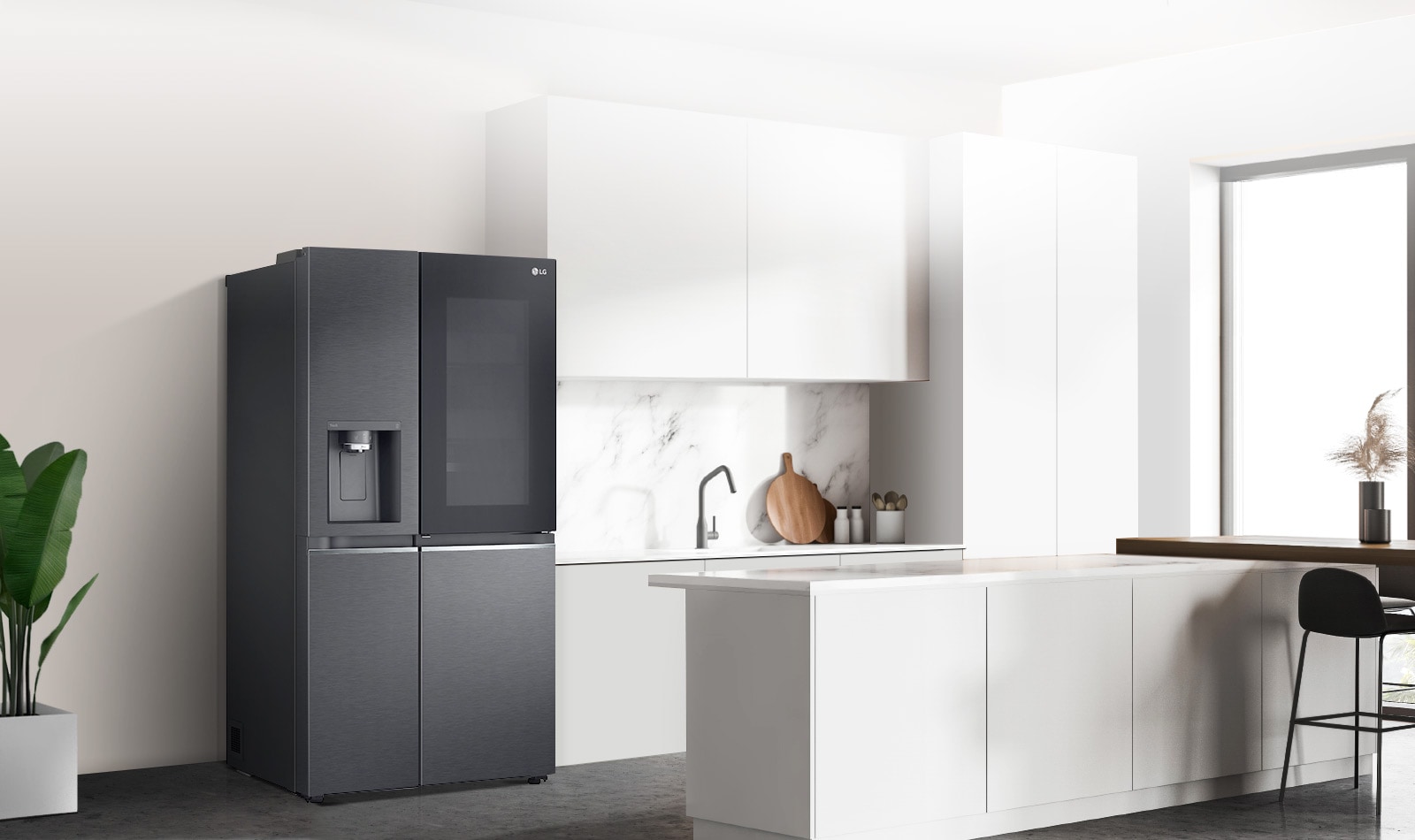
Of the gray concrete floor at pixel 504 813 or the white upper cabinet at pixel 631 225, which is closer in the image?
the gray concrete floor at pixel 504 813

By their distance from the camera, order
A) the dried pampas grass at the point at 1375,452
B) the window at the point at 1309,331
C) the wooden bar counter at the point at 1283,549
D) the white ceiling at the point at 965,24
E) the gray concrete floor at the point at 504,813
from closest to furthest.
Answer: the gray concrete floor at the point at 504,813, the wooden bar counter at the point at 1283,549, the dried pampas grass at the point at 1375,452, the white ceiling at the point at 965,24, the window at the point at 1309,331

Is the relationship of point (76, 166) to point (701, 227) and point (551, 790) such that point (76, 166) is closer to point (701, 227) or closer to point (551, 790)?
point (701, 227)

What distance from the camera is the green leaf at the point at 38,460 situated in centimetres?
481

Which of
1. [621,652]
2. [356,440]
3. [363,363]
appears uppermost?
[363,363]

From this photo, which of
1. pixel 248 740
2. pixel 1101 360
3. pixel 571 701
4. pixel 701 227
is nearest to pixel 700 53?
pixel 701 227

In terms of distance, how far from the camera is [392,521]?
4.99m

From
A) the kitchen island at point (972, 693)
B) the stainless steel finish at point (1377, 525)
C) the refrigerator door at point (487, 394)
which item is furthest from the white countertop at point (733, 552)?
the stainless steel finish at point (1377, 525)

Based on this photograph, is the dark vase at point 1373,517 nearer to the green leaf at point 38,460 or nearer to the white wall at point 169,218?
the white wall at point 169,218

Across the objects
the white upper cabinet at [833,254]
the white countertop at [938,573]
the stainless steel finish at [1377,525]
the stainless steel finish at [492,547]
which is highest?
the white upper cabinet at [833,254]

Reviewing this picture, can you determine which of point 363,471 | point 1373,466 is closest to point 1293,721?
point 1373,466

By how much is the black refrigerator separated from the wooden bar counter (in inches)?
81.4

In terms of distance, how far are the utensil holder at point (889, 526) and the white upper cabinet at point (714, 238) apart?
585 mm

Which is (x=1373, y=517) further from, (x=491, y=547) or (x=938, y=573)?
(x=491, y=547)

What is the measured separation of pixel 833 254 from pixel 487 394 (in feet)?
5.66
